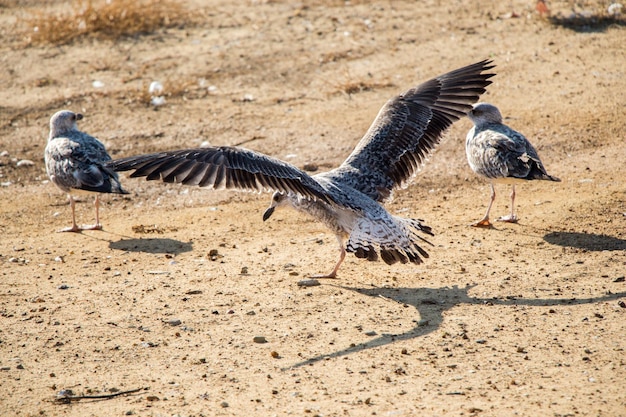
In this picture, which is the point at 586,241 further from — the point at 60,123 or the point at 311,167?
the point at 60,123

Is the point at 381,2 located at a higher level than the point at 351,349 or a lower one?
higher

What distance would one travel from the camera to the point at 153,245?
7.86 meters

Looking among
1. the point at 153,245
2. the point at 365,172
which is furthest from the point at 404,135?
the point at 153,245

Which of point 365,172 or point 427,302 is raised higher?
point 365,172

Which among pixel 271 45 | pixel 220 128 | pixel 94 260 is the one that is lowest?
pixel 94 260

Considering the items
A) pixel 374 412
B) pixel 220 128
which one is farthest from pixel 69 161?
pixel 374 412

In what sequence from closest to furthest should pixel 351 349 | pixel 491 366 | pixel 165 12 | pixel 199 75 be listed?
pixel 491 366
pixel 351 349
pixel 199 75
pixel 165 12

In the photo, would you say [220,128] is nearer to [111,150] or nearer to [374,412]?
[111,150]

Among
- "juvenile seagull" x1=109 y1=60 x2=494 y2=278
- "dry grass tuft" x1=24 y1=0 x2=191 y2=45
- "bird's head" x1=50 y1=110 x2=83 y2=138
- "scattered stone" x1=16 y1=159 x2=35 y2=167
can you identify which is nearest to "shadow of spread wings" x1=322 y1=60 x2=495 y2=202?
"juvenile seagull" x1=109 y1=60 x2=494 y2=278

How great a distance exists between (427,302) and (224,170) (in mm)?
1988

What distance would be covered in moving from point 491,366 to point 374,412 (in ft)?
3.26

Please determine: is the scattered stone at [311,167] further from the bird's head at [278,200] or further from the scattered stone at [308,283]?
the scattered stone at [308,283]

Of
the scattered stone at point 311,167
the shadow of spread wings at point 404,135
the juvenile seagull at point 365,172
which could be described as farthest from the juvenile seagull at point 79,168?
the shadow of spread wings at point 404,135

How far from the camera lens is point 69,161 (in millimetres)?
8172
